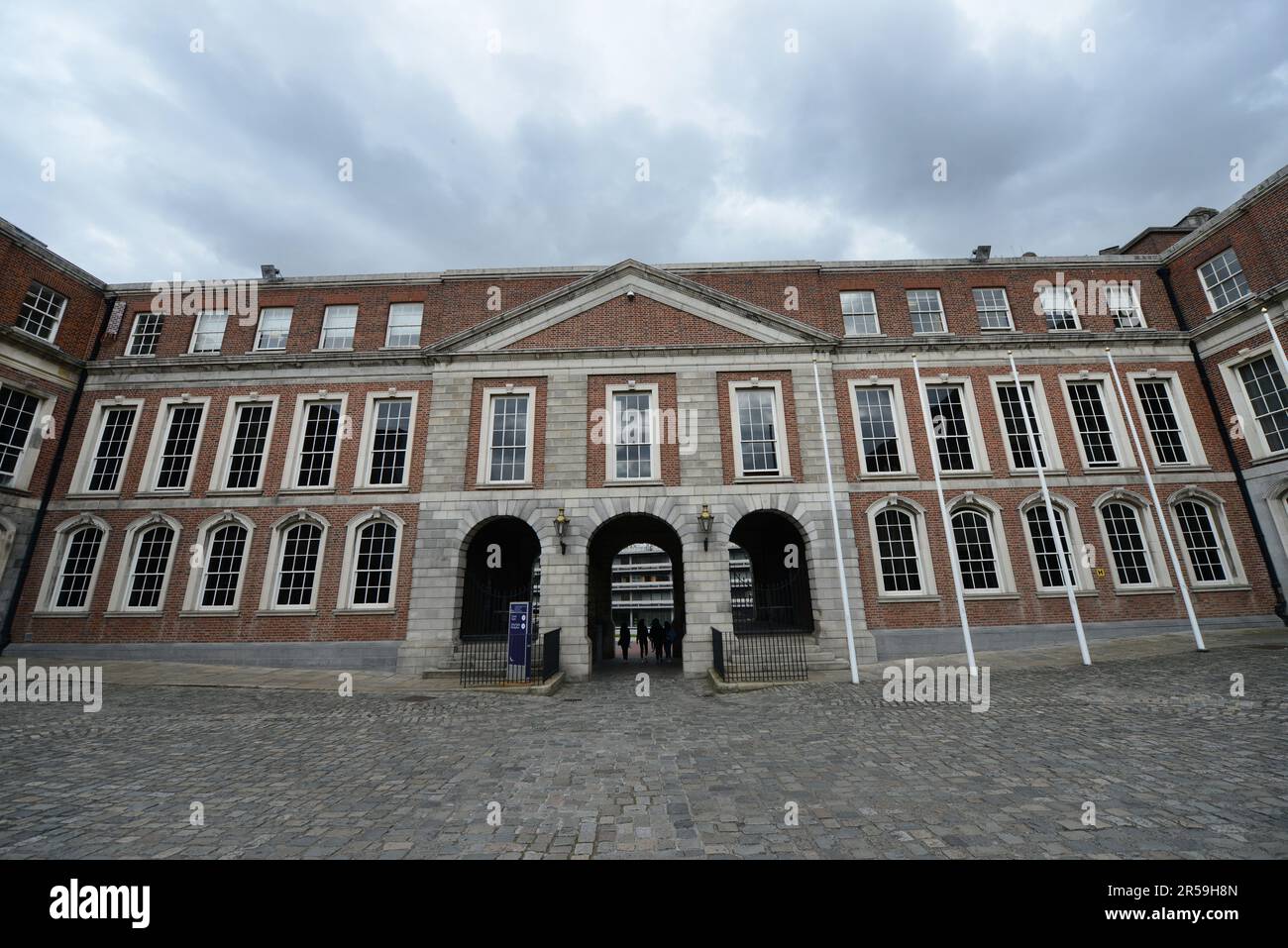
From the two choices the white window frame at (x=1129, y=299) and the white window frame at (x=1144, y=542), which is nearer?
the white window frame at (x=1144, y=542)

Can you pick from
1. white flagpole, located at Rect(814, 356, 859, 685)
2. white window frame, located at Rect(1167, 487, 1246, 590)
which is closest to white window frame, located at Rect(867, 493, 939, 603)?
white flagpole, located at Rect(814, 356, 859, 685)

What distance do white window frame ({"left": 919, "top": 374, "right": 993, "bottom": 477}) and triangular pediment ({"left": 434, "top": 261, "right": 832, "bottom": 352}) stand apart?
172 inches

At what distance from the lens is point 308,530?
18.2 m

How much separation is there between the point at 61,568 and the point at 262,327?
11.0 metres

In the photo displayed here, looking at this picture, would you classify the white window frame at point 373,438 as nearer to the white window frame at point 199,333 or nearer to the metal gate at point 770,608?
the white window frame at point 199,333

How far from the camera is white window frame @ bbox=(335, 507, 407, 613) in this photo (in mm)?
17125

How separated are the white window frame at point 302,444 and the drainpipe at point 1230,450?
32.6 metres

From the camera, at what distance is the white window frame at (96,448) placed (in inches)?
727

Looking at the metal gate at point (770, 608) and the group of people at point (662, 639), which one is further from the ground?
the metal gate at point (770, 608)

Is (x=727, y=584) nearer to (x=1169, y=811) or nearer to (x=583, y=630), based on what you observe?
(x=583, y=630)

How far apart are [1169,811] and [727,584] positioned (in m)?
11.6

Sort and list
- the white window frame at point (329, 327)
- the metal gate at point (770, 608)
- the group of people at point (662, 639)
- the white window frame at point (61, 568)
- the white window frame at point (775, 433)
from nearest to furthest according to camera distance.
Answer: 1. the white window frame at point (61, 568)
2. the white window frame at point (775, 433)
3. the metal gate at point (770, 608)
4. the white window frame at point (329, 327)
5. the group of people at point (662, 639)

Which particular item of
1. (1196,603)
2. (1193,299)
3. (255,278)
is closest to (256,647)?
(255,278)

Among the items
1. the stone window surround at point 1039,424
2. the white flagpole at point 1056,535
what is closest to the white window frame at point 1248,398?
the stone window surround at point 1039,424
